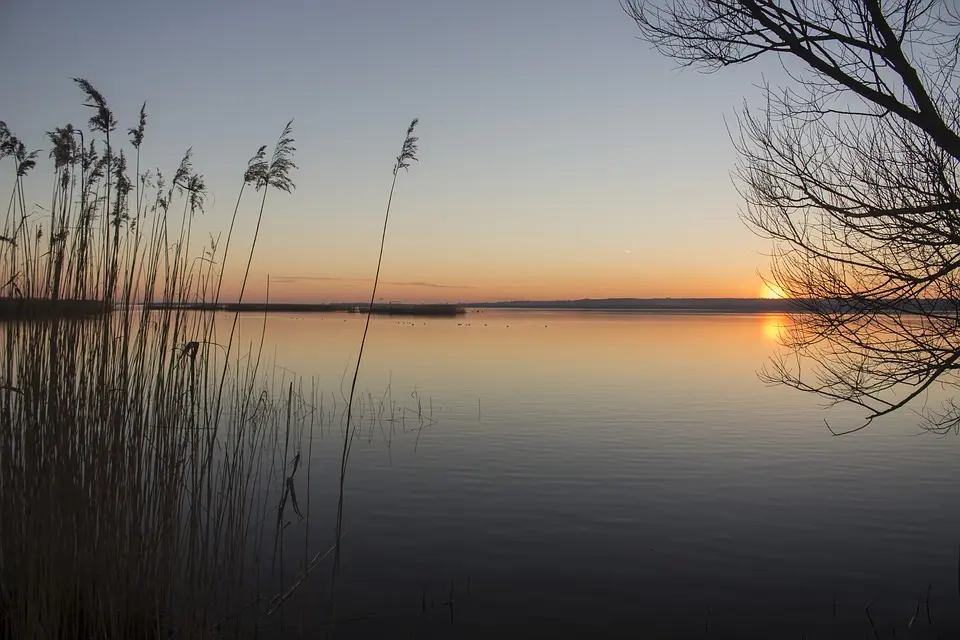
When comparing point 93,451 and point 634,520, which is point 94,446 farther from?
point 634,520

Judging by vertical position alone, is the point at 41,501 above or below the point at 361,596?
above

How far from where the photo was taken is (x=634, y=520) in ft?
24.1

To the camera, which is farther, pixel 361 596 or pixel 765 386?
pixel 765 386

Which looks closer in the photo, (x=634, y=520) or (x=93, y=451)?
(x=93, y=451)

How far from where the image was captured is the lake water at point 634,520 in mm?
5250

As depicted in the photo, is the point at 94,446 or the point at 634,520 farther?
the point at 634,520


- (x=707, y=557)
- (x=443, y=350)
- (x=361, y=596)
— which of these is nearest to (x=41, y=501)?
(x=361, y=596)

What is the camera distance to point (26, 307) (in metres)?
3.94

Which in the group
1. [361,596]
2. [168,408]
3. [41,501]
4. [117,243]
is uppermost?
[117,243]

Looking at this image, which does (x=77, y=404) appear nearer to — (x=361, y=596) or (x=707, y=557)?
(x=361, y=596)

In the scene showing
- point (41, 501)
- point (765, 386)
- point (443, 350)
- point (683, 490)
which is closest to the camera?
point (41, 501)

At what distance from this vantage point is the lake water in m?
5.25

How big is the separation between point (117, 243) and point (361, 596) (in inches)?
130

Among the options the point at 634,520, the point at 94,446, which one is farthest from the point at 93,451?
the point at 634,520
